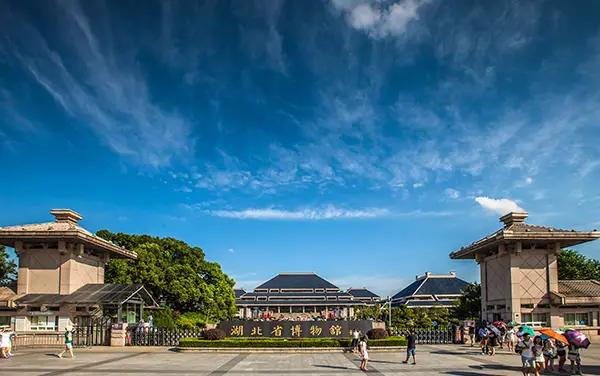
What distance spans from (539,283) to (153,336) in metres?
22.8

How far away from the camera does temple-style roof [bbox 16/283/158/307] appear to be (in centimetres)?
2970

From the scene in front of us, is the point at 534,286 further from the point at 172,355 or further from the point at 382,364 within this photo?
the point at 172,355

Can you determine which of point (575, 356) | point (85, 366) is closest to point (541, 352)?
point (575, 356)

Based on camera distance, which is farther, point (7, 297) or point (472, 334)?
point (7, 297)

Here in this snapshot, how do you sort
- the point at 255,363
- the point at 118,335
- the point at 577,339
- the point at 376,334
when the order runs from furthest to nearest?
the point at 118,335 → the point at 376,334 → the point at 255,363 → the point at 577,339

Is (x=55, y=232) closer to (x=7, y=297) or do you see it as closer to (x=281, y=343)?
(x=7, y=297)

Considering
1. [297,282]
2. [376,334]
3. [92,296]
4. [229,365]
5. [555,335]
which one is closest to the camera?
[555,335]

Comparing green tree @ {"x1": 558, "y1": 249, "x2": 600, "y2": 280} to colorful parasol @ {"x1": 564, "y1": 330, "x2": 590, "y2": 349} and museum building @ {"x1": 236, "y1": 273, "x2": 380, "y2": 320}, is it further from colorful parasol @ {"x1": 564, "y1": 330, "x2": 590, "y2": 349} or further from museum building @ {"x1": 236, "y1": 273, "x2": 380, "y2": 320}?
museum building @ {"x1": 236, "y1": 273, "x2": 380, "y2": 320}

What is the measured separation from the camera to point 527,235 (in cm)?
3083

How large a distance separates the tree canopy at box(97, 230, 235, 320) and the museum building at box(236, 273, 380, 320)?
38491 mm

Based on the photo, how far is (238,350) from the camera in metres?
26.2

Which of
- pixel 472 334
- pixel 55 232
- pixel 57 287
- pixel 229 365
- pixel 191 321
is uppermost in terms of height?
pixel 55 232

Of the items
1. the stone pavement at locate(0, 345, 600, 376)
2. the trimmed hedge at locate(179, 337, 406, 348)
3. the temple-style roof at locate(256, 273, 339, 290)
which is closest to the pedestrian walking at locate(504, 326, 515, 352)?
the stone pavement at locate(0, 345, 600, 376)

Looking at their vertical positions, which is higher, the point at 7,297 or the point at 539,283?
the point at 539,283
